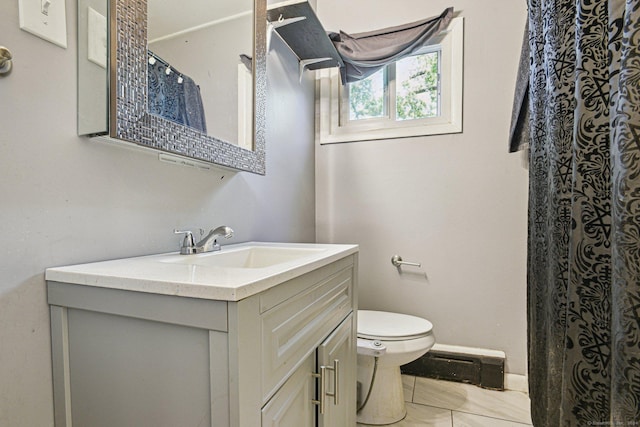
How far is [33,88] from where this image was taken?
0.65m

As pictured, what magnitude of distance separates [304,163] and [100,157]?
1249mm

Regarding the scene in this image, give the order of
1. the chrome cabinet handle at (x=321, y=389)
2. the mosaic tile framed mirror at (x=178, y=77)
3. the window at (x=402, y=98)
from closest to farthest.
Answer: the mosaic tile framed mirror at (x=178, y=77), the chrome cabinet handle at (x=321, y=389), the window at (x=402, y=98)

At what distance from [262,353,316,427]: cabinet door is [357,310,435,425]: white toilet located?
555 mm

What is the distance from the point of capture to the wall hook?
59cm

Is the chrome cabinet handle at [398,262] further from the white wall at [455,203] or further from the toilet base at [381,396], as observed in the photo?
the toilet base at [381,396]

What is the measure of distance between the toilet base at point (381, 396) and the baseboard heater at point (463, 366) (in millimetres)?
401

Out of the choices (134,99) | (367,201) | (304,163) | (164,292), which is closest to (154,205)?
→ (134,99)

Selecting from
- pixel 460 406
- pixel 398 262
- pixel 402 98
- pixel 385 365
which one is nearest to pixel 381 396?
pixel 385 365

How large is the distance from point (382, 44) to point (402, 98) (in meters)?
0.32

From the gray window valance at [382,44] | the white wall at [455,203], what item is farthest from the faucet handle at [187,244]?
the gray window valance at [382,44]

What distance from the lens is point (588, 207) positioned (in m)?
0.64

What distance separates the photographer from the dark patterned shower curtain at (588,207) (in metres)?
0.49

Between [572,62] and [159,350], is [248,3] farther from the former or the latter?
[159,350]

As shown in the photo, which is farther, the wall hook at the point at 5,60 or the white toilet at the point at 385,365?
the white toilet at the point at 385,365
